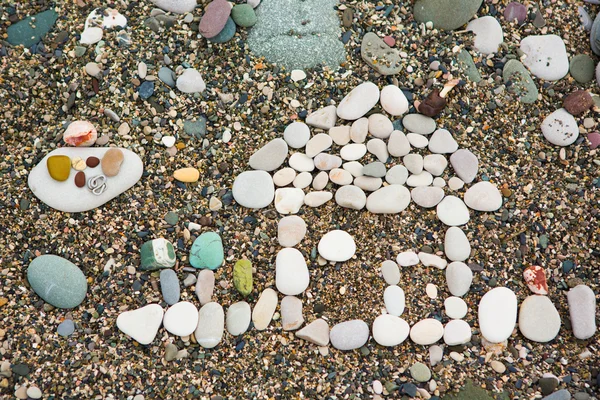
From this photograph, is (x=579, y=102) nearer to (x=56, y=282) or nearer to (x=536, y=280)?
(x=536, y=280)

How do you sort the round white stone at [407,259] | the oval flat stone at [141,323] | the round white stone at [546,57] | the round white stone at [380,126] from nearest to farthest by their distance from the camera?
the oval flat stone at [141,323], the round white stone at [407,259], the round white stone at [380,126], the round white stone at [546,57]

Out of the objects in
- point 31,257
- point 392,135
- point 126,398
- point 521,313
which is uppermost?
point 392,135

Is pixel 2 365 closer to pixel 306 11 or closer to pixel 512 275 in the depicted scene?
pixel 306 11

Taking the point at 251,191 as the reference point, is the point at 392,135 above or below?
above

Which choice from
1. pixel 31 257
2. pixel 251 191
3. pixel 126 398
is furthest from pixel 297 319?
pixel 31 257

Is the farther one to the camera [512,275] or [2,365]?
[512,275]

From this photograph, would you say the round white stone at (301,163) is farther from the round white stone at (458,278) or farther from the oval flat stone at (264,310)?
the round white stone at (458,278)

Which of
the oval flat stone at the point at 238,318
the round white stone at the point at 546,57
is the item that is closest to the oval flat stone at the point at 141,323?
the oval flat stone at the point at 238,318
